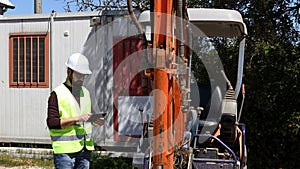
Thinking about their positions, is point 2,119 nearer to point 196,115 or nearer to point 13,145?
point 13,145

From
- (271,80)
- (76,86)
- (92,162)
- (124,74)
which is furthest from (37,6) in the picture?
(76,86)

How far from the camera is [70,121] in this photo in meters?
5.05

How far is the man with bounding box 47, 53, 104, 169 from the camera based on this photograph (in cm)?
509

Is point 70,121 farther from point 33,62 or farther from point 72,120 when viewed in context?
point 33,62

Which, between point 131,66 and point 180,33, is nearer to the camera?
point 180,33

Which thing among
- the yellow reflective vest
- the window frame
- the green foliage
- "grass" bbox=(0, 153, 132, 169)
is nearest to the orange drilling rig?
the yellow reflective vest

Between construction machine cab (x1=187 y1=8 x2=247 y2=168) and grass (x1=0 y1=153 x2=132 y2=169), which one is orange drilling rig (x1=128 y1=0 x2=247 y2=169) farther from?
grass (x1=0 y1=153 x2=132 y2=169)

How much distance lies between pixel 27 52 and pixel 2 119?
1.66 m

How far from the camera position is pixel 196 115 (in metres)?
5.95

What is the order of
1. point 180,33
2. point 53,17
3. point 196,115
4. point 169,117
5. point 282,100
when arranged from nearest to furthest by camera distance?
point 169,117 → point 180,33 → point 196,115 → point 282,100 → point 53,17

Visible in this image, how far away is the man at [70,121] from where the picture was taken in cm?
509

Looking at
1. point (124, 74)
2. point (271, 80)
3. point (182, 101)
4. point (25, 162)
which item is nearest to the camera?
point (182, 101)

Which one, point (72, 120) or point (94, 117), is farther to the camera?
point (94, 117)

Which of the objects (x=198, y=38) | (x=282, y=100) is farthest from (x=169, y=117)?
(x=282, y=100)
